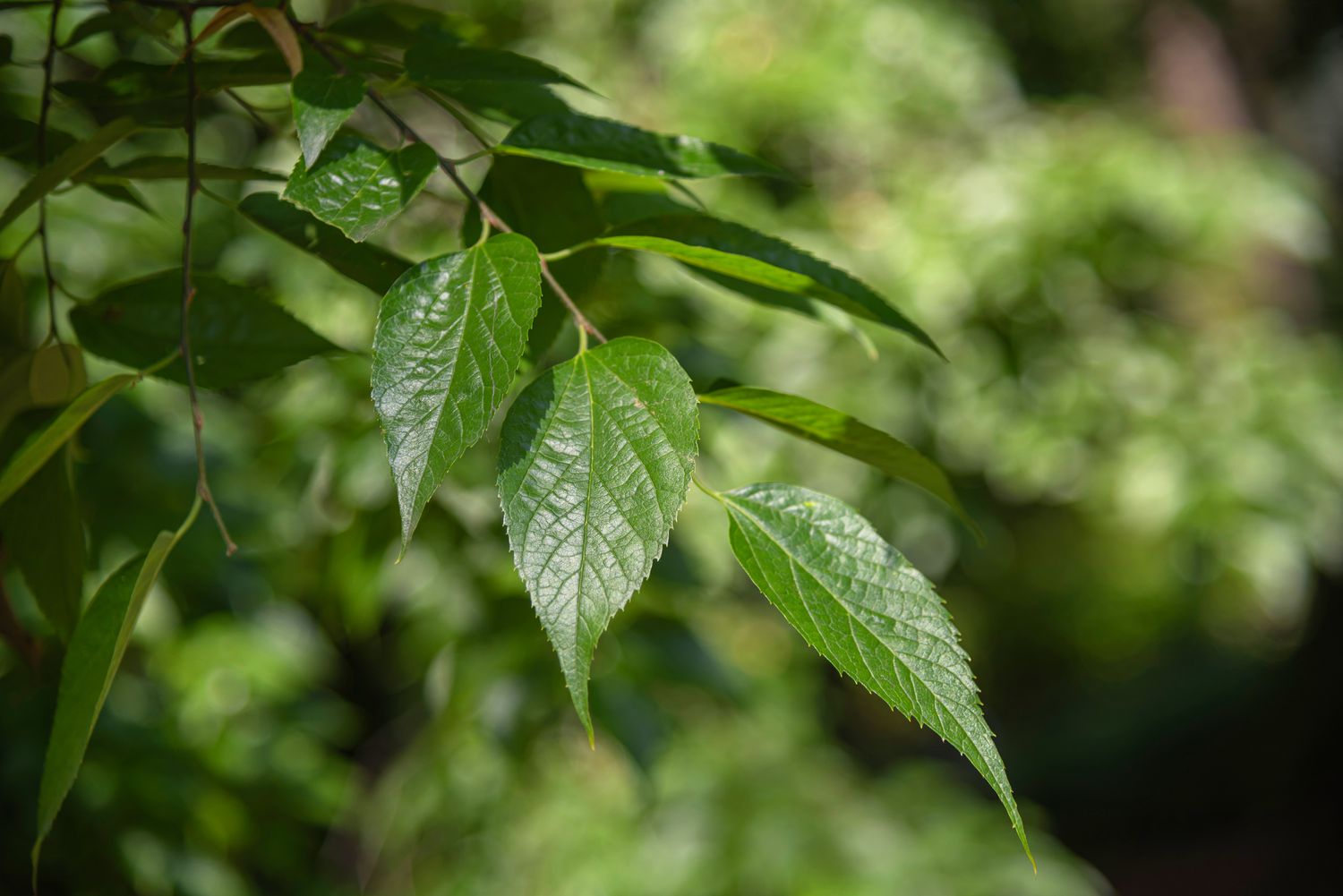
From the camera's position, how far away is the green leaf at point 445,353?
432mm

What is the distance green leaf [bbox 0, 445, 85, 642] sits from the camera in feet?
1.99

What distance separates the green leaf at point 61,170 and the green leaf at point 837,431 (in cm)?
34

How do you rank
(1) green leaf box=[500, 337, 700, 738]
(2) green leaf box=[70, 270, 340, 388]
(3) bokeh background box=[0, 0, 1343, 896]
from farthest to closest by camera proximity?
1. (3) bokeh background box=[0, 0, 1343, 896]
2. (2) green leaf box=[70, 270, 340, 388]
3. (1) green leaf box=[500, 337, 700, 738]

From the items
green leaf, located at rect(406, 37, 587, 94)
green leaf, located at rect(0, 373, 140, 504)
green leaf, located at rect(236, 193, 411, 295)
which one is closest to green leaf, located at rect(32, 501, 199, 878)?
green leaf, located at rect(0, 373, 140, 504)

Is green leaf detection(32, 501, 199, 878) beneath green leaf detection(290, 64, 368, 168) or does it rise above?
beneath

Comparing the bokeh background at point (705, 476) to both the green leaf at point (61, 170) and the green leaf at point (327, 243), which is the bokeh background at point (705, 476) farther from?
the green leaf at point (61, 170)

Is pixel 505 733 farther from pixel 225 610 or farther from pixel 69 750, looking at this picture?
pixel 69 750

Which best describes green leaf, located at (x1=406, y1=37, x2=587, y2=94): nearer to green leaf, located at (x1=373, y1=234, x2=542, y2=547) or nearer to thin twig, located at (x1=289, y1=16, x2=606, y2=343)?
thin twig, located at (x1=289, y1=16, x2=606, y2=343)

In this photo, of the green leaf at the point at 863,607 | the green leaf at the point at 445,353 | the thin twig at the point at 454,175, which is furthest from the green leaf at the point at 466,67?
the green leaf at the point at 863,607

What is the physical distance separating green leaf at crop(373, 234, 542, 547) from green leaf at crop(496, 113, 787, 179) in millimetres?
75

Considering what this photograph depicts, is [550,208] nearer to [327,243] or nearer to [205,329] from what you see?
[327,243]

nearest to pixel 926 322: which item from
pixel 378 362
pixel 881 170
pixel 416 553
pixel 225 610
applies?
pixel 881 170

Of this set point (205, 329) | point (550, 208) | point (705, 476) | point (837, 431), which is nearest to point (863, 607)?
point (837, 431)

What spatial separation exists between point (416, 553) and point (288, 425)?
0.82ft
